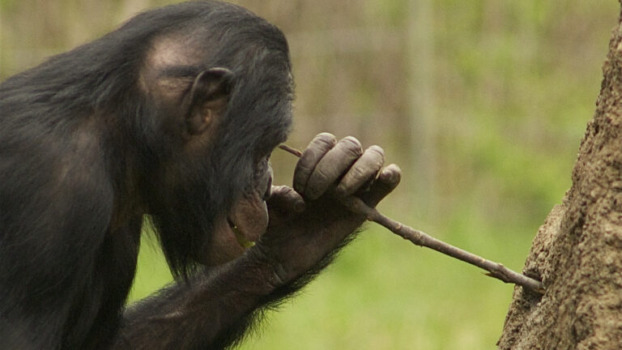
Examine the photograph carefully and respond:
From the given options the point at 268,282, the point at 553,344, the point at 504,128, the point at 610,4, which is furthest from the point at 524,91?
the point at 553,344

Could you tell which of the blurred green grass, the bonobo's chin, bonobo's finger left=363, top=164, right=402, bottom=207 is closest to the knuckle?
bonobo's finger left=363, top=164, right=402, bottom=207

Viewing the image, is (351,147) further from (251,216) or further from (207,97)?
(207,97)

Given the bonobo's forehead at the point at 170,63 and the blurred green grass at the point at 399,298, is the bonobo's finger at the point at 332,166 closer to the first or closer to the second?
the bonobo's forehead at the point at 170,63

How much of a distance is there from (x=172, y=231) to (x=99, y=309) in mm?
484

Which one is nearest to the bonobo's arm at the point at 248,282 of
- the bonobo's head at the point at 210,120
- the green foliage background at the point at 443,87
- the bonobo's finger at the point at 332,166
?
the bonobo's finger at the point at 332,166

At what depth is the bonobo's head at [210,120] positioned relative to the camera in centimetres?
444

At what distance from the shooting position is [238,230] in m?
4.70

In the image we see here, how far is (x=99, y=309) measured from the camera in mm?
4898

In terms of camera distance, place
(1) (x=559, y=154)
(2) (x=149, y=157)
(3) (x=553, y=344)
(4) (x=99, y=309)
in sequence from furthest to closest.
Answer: (1) (x=559, y=154)
(4) (x=99, y=309)
(2) (x=149, y=157)
(3) (x=553, y=344)

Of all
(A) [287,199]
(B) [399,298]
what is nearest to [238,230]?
(A) [287,199]

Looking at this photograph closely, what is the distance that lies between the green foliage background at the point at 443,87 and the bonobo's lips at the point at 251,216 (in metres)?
6.78

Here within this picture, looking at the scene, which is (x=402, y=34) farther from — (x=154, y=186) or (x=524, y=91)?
(x=154, y=186)

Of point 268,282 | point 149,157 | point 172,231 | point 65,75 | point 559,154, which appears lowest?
point 559,154

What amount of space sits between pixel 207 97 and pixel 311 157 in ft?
1.48
